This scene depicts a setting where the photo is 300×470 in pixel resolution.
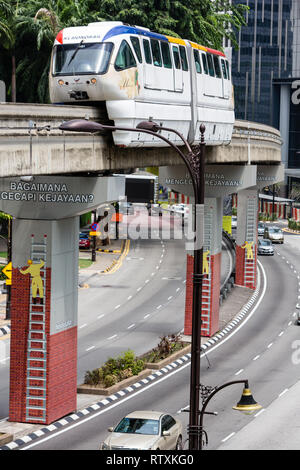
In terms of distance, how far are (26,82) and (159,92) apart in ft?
184

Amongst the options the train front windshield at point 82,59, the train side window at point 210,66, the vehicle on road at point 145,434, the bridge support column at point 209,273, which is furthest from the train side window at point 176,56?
the bridge support column at point 209,273

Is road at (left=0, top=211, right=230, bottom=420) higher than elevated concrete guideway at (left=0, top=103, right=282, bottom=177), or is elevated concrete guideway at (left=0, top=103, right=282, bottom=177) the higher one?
elevated concrete guideway at (left=0, top=103, right=282, bottom=177)

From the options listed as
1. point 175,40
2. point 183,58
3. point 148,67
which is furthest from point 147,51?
point 183,58

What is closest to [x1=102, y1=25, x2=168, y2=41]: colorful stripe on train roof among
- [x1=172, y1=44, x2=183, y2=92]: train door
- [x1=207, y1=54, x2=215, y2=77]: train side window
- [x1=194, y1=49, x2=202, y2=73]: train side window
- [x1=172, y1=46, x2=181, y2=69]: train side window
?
[x1=172, y1=44, x2=183, y2=92]: train door

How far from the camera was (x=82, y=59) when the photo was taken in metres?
34.9

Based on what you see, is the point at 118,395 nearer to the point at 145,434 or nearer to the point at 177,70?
the point at 145,434

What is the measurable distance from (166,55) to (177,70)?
3.63 feet

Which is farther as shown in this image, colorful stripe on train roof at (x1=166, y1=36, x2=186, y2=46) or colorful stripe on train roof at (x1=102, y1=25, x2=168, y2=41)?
colorful stripe on train roof at (x1=166, y1=36, x2=186, y2=46)

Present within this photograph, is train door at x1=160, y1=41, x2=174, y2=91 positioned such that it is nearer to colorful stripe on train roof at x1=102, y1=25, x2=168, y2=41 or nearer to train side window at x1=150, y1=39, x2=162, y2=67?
train side window at x1=150, y1=39, x2=162, y2=67

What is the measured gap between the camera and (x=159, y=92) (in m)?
38.0

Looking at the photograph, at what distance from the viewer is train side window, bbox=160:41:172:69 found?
129 ft

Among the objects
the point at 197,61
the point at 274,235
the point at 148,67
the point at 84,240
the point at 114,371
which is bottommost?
the point at 114,371

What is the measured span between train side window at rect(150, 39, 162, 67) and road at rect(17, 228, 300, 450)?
1286 cm
